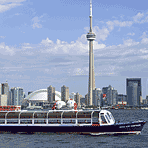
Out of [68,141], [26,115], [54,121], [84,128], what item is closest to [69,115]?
[54,121]

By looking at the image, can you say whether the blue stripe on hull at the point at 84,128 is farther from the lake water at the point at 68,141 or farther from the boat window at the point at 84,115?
the boat window at the point at 84,115

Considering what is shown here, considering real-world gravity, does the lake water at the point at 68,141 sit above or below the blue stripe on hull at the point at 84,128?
below

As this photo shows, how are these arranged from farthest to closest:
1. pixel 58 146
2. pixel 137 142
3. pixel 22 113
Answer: pixel 22 113 < pixel 137 142 < pixel 58 146

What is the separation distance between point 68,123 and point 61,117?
2.00 m

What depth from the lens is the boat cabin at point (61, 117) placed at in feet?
229

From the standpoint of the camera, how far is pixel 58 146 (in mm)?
59219

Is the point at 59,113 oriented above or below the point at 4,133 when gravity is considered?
above

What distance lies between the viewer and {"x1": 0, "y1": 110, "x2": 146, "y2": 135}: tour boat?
6925 cm

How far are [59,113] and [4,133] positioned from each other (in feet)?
46.8

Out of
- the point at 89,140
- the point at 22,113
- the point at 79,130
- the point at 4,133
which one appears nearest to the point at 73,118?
the point at 79,130

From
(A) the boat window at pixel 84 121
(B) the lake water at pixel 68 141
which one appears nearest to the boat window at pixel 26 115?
(B) the lake water at pixel 68 141

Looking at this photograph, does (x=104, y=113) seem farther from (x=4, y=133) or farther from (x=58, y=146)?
(x=4, y=133)

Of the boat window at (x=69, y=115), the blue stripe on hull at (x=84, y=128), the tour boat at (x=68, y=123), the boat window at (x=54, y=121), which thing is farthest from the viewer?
the boat window at (x=54, y=121)

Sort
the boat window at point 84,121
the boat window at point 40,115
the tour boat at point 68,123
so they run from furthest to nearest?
the boat window at point 40,115 < the boat window at point 84,121 < the tour boat at point 68,123
